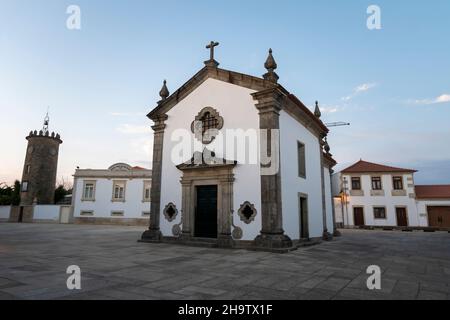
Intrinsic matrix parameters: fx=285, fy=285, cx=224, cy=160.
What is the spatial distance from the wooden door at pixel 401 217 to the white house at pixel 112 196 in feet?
89.1

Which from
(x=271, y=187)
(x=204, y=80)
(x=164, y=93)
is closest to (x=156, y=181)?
(x=164, y=93)

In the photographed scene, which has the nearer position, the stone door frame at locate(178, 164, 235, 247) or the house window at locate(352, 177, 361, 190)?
the stone door frame at locate(178, 164, 235, 247)

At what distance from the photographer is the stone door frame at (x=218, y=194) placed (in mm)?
11054

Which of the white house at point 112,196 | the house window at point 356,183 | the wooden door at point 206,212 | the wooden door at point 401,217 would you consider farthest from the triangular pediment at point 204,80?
the wooden door at point 401,217

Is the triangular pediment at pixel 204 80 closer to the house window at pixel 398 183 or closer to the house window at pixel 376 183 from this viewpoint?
the house window at pixel 376 183

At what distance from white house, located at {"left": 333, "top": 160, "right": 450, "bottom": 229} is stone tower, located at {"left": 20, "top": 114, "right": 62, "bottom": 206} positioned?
1514 inches

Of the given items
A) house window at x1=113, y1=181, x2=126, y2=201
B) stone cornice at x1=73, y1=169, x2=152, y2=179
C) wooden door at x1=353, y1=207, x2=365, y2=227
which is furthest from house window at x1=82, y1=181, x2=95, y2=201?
wooden door at x1=353, y1=207, x2=365, y2=227

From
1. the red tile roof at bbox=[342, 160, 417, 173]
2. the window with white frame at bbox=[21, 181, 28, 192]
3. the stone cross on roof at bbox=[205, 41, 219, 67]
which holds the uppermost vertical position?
the stone cross on roof at bbox=[205, 41, 219, 67]

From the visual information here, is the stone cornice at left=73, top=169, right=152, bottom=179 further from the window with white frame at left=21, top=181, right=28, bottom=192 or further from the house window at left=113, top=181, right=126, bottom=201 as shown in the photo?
the window with white frame at left=21, top=181, right=28, bottom=192

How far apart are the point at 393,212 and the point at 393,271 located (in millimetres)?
28376

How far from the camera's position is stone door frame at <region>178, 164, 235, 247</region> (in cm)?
1105

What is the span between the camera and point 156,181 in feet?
43.8
